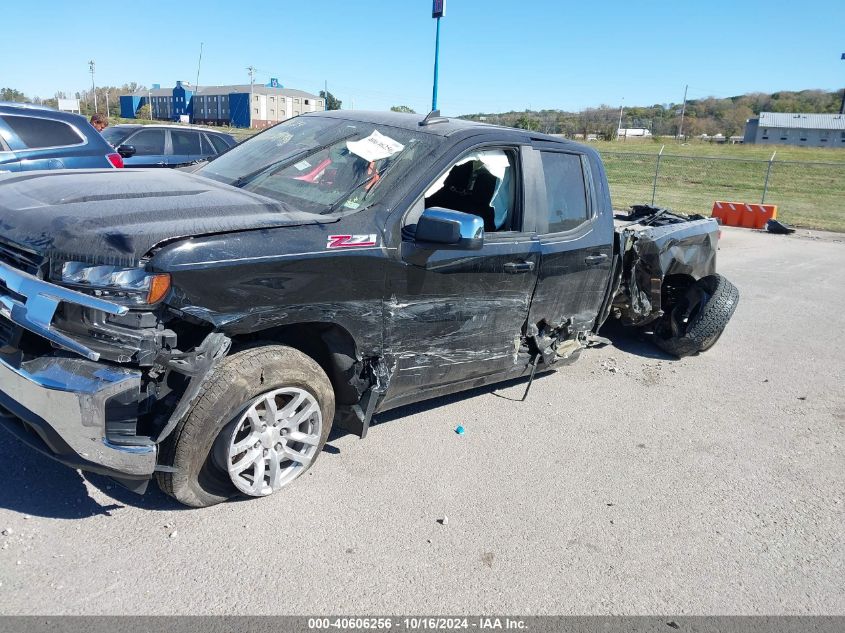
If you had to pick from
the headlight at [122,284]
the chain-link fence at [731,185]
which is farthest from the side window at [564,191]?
the chain-link fence at [731,185]

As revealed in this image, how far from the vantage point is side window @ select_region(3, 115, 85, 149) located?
25.0ft

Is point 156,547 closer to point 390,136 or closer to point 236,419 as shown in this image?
point 236,419

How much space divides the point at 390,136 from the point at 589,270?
1.77 metres

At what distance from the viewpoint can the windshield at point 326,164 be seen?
12.1 ft

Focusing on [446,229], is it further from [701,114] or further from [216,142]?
[701,114]

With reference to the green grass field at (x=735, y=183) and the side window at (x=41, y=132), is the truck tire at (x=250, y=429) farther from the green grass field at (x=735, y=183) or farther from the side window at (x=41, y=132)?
the green grass field at (x=735, y=183)

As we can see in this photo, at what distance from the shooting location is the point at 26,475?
3.41 meters

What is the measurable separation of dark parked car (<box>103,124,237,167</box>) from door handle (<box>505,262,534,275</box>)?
893 centimetres

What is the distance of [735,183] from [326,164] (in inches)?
1202

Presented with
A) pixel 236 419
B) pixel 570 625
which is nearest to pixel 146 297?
pixel 236 419

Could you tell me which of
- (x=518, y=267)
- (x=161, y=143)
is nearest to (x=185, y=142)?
(x=161, y=143)

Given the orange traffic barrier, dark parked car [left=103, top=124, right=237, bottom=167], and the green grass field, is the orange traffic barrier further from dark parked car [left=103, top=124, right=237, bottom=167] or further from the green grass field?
dark parked car [left=103, top=124, right=237, bottom=167]

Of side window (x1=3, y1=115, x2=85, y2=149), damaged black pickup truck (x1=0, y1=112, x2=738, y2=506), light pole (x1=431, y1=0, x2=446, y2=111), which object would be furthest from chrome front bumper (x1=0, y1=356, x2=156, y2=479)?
light pole (x1=431, y1=0, x2=446, y2=111)

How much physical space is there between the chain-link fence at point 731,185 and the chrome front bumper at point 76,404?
18123 millimetres
